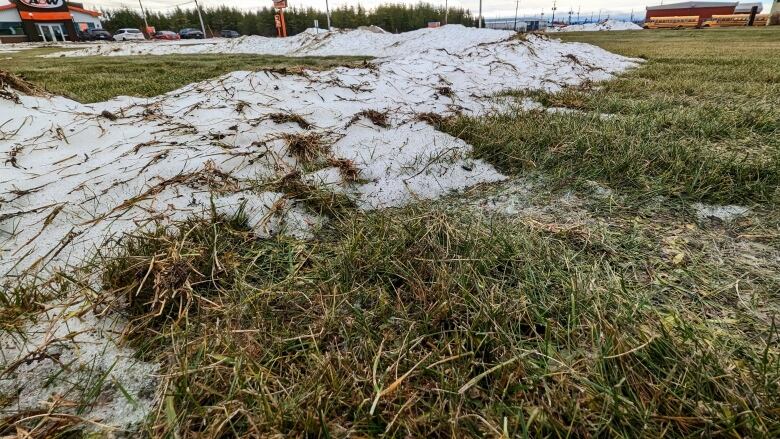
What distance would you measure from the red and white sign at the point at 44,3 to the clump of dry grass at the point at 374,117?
44407 mm

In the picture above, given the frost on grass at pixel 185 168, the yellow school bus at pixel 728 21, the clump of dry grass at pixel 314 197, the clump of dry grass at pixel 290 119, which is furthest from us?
the yellow school bus at pixel 728 21

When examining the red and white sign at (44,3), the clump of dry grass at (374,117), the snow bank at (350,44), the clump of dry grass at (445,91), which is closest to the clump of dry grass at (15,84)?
the clump of dry grass at (374,117)

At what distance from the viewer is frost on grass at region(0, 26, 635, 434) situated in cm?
105

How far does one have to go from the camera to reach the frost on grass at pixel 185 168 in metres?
1.05

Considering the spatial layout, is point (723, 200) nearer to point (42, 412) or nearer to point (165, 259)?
point (165, 259)

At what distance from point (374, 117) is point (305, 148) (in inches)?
33.1

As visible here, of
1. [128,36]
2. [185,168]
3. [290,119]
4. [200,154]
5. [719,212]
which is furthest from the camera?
[128,36]

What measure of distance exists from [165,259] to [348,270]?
626 millimetres

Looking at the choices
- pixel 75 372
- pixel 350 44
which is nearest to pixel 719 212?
pixel 75 372

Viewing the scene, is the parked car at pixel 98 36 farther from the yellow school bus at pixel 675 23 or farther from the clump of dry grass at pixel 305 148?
the yellow school bus at pixel 675 23

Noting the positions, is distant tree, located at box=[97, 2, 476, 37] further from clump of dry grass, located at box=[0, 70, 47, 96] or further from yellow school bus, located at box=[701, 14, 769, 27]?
clump of dry grass, located at box=[0, 70, 47, 96]

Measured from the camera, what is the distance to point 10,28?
109 feet

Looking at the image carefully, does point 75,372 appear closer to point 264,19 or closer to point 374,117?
point 374,117

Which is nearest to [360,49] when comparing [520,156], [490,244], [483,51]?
[483,51]
